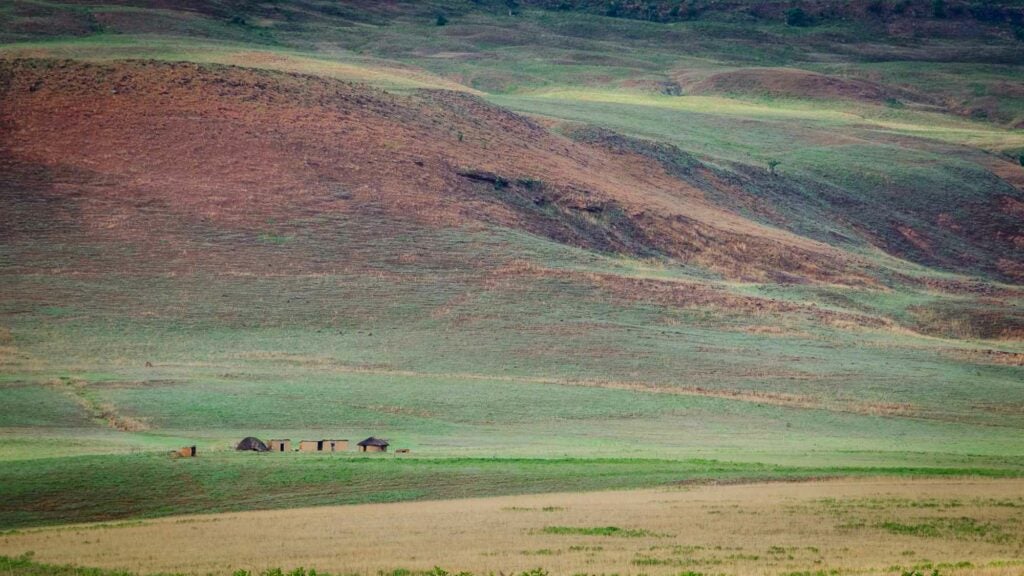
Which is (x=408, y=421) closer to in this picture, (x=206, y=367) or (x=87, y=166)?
(x=206, y=367)

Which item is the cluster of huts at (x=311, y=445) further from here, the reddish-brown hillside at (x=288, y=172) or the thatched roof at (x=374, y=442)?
the reddish-brown hillside at (x=288, y=172)

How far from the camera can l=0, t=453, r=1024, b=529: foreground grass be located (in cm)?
3134

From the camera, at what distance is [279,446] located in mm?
39000

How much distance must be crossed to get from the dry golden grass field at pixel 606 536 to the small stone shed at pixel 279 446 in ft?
25.8

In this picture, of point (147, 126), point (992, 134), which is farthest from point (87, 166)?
point (992, 134)

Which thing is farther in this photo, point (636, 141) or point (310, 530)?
point (636, 141)

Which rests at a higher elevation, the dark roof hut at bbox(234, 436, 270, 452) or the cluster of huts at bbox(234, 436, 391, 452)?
the dark roof hut at bbox(234, 436, 270, 452)

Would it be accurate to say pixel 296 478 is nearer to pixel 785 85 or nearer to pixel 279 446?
pixel 279 446

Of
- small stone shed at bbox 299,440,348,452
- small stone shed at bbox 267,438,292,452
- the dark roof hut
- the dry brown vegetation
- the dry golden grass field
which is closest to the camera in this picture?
Answer: the dry golden grass field

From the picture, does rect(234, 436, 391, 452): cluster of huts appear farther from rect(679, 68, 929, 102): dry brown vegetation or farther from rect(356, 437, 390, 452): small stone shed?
rect(679, 68, 929, 102): dry brown vegetation

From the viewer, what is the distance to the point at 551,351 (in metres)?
58.7

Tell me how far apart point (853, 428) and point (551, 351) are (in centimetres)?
1420

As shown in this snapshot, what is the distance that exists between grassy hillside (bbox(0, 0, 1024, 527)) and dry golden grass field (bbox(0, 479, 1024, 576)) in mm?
3079

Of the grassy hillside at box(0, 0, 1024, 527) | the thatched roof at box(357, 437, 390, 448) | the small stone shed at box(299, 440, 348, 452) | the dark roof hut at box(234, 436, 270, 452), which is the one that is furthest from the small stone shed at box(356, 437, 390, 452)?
the dark roof hut at box(234, 436, 270, 452)
